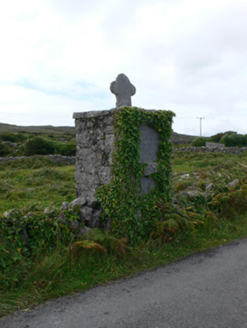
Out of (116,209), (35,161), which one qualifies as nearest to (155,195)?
(116,209)

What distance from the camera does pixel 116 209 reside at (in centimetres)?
546

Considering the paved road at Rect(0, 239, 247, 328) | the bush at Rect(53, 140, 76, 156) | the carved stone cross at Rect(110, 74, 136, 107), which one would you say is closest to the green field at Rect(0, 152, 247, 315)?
the paved road at Rect(0, 239, 247, 328)

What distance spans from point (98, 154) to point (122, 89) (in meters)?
1.43

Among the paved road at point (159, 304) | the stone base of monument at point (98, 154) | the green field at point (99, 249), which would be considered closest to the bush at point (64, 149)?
the stone base of monument at point (98, 154)

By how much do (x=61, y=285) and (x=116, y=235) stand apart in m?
1.49

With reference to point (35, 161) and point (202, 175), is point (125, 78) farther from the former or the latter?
point (35, 161)

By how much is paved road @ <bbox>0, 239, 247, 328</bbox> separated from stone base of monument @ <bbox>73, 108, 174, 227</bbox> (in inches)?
65.5

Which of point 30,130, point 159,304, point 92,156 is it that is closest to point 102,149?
point 92,156

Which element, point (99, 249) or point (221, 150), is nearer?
point (99, 249)

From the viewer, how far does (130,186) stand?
5.53m

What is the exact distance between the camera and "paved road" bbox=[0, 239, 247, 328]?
3.42m

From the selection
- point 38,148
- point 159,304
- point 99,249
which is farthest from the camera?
point 38,148

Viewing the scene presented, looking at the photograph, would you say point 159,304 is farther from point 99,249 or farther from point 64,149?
point 64,149

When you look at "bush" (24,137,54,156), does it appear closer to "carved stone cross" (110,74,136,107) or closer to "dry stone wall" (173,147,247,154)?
"dry stone wall" (173,147,247,154)
